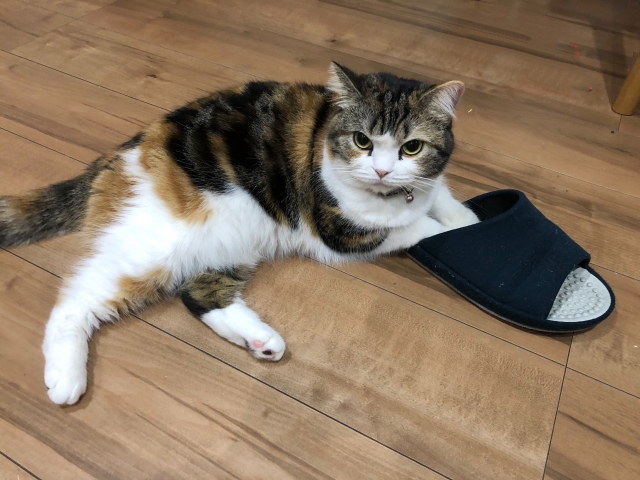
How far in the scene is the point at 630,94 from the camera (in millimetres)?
1733

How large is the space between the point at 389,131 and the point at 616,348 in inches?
30.3

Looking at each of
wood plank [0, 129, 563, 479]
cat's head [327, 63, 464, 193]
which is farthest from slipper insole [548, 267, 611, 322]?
cat's head [327, 63, 464, 193]

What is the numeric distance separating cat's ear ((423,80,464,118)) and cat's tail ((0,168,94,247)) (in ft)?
2.84

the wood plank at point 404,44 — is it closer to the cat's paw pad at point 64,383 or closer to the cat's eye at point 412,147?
the cat's eye at point 412,147

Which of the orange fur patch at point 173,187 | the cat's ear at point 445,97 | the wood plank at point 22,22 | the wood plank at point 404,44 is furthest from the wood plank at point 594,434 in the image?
the wood plank at point 22,22

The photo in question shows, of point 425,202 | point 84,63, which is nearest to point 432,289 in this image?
point 425,202

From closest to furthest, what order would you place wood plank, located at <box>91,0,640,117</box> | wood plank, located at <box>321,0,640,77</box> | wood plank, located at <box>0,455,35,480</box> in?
wood plank, located at <box>0,455,35,480</box> → wood plank, located at <box>91,0,640,117</box> → wood plank, located at <box>321,0,640,77</box>

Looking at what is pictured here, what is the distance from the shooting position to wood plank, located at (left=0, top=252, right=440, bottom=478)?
936mm

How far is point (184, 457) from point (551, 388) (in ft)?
2.70

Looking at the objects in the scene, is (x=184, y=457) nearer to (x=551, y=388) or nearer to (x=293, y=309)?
(x=293, y=309)

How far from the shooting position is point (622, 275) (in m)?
1.26

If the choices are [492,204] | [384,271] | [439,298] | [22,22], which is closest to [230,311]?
[384,271]

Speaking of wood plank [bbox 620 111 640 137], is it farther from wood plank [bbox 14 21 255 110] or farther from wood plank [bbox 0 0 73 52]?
wood plank [bbox 0 0 73 52]

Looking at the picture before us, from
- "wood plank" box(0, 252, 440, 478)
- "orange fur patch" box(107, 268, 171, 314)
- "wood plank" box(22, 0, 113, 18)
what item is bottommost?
"wood plank" box(0, 252, 440, 478)
